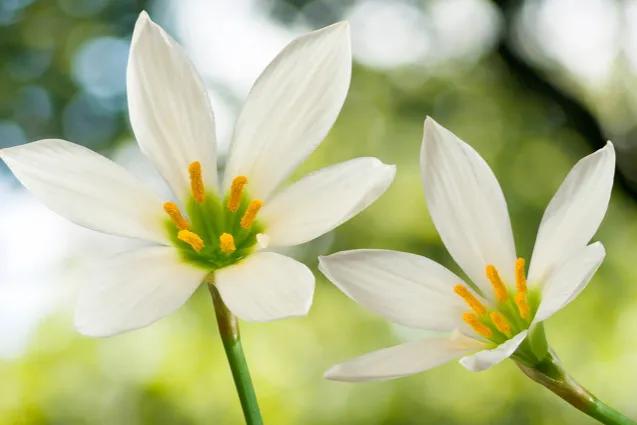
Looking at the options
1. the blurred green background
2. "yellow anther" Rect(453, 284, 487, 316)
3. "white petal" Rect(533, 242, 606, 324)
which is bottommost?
the blurred green background

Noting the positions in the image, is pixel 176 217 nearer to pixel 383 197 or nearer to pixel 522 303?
pixel 522 303

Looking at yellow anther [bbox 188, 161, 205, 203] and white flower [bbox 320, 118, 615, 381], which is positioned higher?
white flower [bbox 320, 118, 615, 381]

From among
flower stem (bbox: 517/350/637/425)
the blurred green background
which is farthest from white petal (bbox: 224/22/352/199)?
the blurred green background

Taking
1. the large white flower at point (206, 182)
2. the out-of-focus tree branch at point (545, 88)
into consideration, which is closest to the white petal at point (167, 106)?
the large white flower at point (206, 182)

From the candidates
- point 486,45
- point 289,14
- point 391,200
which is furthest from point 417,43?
point 391,200

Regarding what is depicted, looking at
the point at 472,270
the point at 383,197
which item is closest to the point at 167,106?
the point at 472,270

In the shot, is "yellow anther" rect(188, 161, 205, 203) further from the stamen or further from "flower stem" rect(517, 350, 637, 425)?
"flower stem" rect(517, 350, 637, 425)
